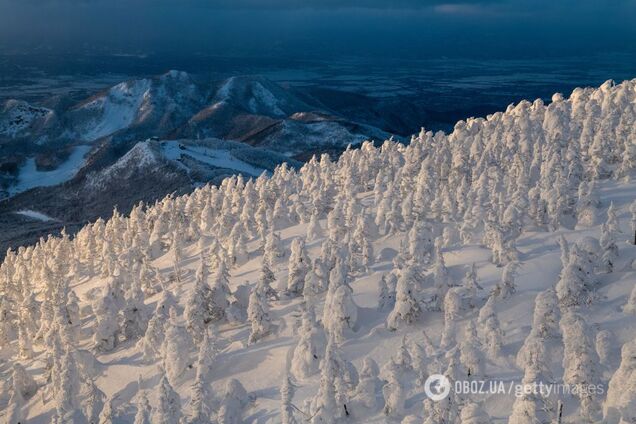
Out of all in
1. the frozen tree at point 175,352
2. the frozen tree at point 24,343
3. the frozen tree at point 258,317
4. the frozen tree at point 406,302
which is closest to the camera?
the frozen tree at point 406,302

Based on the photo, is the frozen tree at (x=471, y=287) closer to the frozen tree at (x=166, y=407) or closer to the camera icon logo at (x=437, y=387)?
the camera icon logo at (x=437, y=387)

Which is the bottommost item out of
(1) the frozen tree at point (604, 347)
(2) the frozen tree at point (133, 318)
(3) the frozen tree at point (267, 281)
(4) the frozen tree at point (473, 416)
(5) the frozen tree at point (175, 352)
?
(2) the frozen tree at point (133, 318)

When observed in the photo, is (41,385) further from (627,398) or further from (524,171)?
(524,171)

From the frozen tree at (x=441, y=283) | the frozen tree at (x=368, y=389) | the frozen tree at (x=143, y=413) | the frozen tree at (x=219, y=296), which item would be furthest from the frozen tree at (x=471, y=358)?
the frozen tree at (x=219, y=296)

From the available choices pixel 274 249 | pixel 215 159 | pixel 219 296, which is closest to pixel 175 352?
pixel 219 296

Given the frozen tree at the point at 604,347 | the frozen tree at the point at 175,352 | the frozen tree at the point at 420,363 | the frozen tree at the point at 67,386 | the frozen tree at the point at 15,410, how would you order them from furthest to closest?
the frozen tree at the point at 15,410
the frozen tree at the point at 175,352
the frozen tree at the point at 67,386
the frozen tree at the point at 420,363
the frozen tree at the point at 604,347

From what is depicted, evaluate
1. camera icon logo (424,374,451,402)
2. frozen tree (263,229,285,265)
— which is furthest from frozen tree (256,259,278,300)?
camera icon logo (424,374,451,402)

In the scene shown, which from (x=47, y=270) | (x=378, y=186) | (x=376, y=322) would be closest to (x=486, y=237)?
(x=376, y=322)
